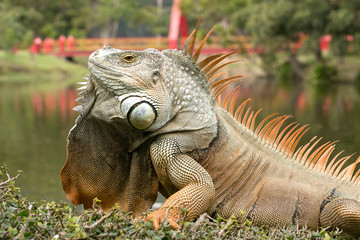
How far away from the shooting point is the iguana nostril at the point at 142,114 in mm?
4137

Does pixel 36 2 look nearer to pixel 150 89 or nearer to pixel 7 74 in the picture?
pixel 7 74

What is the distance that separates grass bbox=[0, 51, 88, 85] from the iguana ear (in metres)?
34.9

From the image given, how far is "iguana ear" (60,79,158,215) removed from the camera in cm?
452

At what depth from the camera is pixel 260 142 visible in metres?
4.64

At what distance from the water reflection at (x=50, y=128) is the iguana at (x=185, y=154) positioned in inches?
85.4

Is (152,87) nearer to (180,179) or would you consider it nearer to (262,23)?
(180,179)

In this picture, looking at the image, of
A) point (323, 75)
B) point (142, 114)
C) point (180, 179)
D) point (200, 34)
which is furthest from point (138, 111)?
point (323, 75)

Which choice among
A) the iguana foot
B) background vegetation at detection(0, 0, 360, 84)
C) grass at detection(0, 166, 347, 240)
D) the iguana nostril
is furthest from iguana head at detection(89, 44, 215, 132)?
background vegetation at detection(0, 0, 360, 84)

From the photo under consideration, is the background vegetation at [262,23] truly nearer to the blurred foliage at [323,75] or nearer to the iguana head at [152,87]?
the blurred foliage at [323,75]

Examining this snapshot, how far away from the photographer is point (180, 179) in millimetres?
4141

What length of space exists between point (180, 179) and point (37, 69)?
41441 millimetres

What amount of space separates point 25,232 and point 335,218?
2.47m

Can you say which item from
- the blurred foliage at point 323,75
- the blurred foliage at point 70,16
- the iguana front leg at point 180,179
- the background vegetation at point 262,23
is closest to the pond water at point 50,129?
the iguana front leg at point 180,179

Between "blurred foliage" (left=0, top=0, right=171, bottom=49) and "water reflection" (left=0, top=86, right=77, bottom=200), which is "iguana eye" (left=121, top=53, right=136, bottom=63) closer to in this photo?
"water reflection" (left=0, top=86, right=77, bottom=200)
